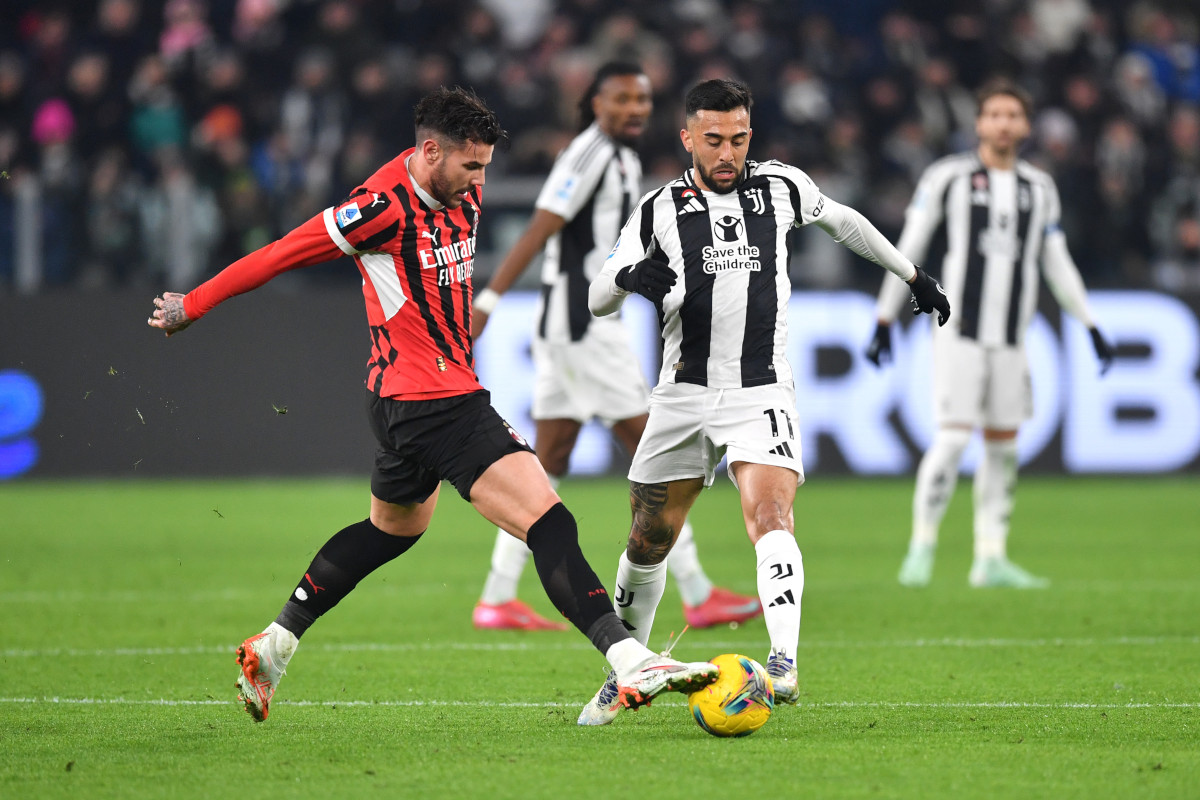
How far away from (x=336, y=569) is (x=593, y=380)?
2562 mm

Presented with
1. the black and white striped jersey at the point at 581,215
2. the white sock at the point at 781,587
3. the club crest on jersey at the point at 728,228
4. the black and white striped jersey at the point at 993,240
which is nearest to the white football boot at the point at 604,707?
the white sock at the point at 781,587

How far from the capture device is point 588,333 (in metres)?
8.00

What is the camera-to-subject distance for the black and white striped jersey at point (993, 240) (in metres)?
9.31

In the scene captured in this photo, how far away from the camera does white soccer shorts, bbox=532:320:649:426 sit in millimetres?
7902

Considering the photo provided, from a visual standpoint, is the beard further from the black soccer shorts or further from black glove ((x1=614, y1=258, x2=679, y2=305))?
the black soccer shorts

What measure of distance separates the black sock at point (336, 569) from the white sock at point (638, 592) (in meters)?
0.74

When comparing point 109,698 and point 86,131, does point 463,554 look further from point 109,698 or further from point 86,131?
point 86,131

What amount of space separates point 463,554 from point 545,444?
2.89 metres

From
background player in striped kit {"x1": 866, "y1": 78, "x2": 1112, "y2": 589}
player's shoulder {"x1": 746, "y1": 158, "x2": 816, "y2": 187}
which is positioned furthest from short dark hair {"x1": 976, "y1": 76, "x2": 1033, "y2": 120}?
player's shoulder {"x1": 746, "y1": 158, "x2": 816, "y2": 187}

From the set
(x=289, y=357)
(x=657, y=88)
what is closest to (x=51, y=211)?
(x=289, y=357)

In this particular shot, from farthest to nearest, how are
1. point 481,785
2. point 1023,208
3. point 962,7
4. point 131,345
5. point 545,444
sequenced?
point 962,7 → point 1023,208 → point 545,444 → point 131,345 → point 481,785

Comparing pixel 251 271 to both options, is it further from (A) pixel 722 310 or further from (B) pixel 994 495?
(B) pixel 994 495

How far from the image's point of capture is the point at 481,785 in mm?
4340

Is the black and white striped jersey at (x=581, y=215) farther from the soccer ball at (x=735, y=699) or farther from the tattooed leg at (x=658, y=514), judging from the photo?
the soccer ball at (x=735, y=699)
